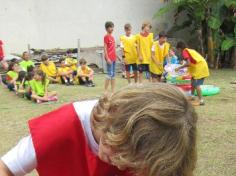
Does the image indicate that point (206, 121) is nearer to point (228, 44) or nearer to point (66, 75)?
point (66, 75)

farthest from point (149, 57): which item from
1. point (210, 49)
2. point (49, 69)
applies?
point (210, 49)

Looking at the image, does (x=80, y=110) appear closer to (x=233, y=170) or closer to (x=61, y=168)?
(x=61, y=168)

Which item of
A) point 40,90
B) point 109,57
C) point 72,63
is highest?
point 109,57

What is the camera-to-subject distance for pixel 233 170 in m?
4.36

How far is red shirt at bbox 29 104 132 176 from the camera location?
1586 millimetres

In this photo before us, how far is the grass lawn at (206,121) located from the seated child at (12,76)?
188mm

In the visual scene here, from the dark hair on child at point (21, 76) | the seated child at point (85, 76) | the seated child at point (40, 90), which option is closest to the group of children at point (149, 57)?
the seated child at point (85, 76)

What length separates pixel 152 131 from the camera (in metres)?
1.26

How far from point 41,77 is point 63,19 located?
17.5 ft

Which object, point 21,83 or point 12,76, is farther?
point 12,76

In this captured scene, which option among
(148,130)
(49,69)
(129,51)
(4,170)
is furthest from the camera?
(49,69)

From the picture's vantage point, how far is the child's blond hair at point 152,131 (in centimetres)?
126

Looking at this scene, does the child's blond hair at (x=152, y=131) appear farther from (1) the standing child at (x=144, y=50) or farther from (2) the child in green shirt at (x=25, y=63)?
(2) the child in green shirt at (x=25, y=63)

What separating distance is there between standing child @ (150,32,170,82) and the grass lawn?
1.23 metres
